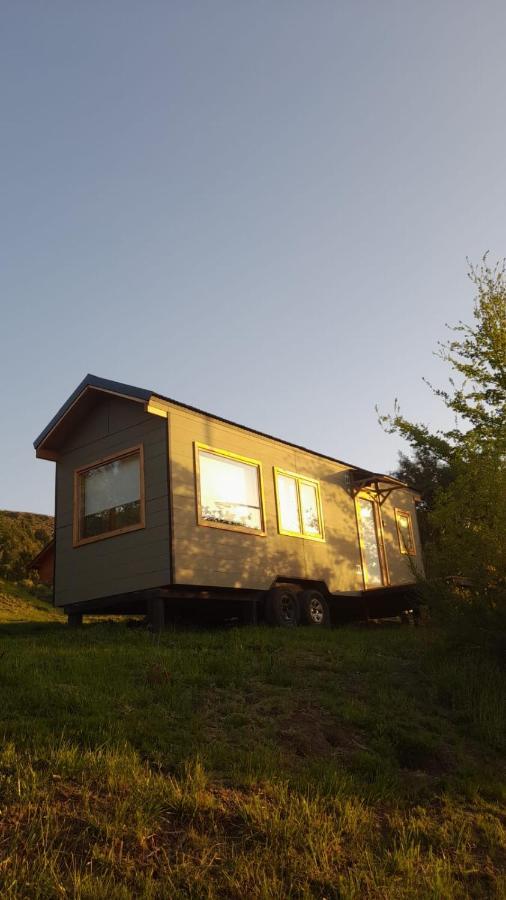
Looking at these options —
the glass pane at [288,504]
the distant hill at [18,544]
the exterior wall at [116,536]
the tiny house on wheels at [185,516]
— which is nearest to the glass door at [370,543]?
the tiny house on wheels at [185,516]

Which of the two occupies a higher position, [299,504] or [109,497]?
→ [299,504]

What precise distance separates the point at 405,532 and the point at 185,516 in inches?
420

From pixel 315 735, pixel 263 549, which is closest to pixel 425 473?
pixel 263 549

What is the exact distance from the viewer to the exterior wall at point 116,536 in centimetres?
1392

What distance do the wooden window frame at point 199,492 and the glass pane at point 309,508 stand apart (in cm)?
175

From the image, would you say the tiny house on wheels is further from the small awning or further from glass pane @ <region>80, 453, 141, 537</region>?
the small awning

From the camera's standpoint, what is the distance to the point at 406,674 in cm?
1051

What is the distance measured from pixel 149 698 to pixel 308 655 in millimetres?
3691

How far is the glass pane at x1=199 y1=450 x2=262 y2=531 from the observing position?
1484cm

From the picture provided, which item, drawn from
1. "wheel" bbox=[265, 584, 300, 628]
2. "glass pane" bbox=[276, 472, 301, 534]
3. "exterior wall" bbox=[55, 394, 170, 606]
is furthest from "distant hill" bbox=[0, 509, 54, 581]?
"wheel" bbox=[265, 584, 300, 628]

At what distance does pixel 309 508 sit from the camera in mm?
18000

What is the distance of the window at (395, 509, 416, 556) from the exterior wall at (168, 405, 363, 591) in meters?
3.17

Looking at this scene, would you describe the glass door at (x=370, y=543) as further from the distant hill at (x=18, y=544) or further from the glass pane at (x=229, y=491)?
the distant hill at (x=18, y=544)

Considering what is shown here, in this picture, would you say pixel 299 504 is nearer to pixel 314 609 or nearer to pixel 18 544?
pixel 314 609
